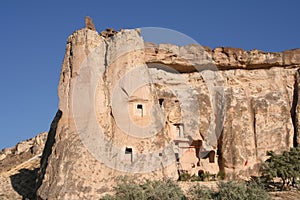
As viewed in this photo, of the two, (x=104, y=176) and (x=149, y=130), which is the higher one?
(x=149, y=130)

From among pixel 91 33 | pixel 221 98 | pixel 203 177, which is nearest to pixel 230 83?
pixel 221 98

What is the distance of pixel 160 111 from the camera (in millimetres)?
20797

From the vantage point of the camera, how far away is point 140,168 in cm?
1803

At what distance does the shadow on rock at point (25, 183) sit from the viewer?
64.8 feet

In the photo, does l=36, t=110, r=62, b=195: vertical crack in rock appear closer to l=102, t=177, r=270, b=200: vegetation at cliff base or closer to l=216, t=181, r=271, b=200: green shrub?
l=102, t=177, r=270, b=200: vegetation at cliff base

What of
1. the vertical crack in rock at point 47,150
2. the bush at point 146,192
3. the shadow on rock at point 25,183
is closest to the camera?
the bush at point 146,192

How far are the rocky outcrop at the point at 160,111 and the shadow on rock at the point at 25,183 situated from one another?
1.72 m

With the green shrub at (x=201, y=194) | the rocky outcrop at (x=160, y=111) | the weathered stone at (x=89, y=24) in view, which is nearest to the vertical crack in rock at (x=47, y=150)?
the rocky outcrop at (x=160, y=111)

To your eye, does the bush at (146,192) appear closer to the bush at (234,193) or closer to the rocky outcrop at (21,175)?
the bush at (234,193)

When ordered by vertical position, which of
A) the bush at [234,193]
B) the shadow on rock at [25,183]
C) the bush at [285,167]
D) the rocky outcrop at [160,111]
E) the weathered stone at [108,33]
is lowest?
the shadow on rock at [25,183]

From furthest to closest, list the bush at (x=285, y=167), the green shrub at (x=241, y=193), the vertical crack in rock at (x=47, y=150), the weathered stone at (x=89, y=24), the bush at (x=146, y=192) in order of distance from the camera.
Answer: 1. the weathered stone at (x=89, y=24)
2. the vertical crack in rock at (x=47, y=150)
3. the bush at (x=285, y=167)
4. the bush at (x=146, y=192)
5. the green shrub at (x=241, y=193)

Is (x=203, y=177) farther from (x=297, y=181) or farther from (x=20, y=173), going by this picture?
(x=20, y=173)

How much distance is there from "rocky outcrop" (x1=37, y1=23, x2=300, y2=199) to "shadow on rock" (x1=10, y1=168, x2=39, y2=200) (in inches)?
67.5

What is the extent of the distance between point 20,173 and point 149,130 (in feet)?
26.5
